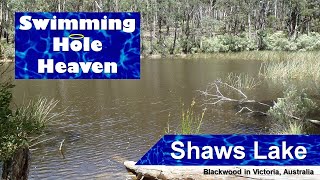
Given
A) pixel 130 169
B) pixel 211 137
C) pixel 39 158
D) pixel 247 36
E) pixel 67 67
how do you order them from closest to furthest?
pixel 67 67
pixel 211 137
pixel 130 169
pixel 39 158
pixel 247 36

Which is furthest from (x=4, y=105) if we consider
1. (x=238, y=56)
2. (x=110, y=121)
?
(x=238, y=56)

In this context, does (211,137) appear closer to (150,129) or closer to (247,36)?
(150,129)

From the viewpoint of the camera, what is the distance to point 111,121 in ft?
39.0

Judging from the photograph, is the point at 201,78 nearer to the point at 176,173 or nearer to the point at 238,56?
the point at 238,56

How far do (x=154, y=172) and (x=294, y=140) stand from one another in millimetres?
2018

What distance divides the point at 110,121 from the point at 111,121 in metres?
0.03

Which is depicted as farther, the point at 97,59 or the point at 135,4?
the point at 135,4

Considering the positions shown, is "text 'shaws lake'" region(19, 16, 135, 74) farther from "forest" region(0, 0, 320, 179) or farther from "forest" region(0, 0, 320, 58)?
"forest" region(0, 0, 320, 58)

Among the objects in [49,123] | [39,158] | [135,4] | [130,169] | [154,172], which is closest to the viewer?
[154,172]

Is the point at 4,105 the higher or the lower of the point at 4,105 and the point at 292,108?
the higher

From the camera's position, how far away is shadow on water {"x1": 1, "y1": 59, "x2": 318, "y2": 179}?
8.27 metres

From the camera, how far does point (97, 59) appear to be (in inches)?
166

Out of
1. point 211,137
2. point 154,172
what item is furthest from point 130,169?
point 211,137

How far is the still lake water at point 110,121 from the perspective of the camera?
8.23 m
